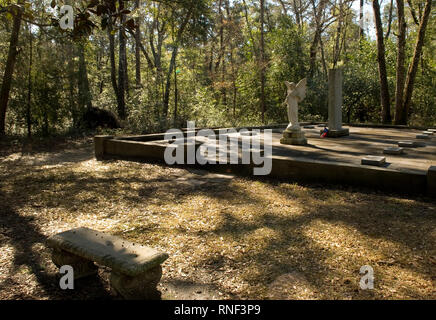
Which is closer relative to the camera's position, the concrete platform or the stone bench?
the stone bench

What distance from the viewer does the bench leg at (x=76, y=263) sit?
294cm

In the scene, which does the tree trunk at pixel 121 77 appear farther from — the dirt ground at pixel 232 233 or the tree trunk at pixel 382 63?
the tree trunk at pixel 382 63

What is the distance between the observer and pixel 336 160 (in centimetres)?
667

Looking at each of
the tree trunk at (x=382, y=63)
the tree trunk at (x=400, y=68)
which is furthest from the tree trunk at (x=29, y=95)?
the tree trunk at (x=400, y=68)

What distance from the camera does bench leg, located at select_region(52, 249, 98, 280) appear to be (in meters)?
2.94

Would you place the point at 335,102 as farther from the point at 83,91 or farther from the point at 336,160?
the point at 83,91

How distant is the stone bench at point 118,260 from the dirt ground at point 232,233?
0.19 metres

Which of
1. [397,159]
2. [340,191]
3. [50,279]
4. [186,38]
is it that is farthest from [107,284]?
[186,38]

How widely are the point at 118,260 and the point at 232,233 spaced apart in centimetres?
169

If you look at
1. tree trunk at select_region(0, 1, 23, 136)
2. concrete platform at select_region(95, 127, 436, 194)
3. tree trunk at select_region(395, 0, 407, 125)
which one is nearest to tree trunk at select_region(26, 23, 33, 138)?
tree trunk at select_region(0, 1, 23, 136)

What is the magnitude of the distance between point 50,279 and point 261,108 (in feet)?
62.1

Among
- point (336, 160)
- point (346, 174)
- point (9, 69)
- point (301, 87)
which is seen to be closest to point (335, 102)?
point (301, 87)

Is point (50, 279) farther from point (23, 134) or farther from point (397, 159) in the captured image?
point (23, 134)

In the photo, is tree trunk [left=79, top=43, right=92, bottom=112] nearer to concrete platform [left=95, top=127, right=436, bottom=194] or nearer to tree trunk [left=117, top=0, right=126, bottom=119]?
tree trunk [left=117, top=0, right=126, bottom=119]
